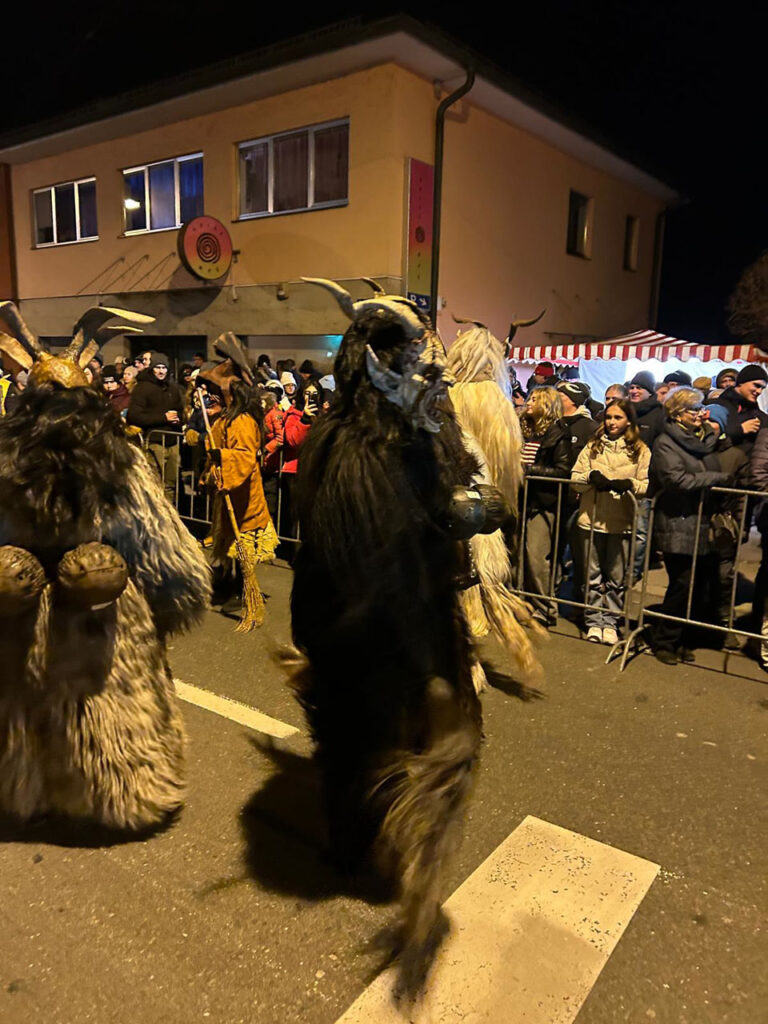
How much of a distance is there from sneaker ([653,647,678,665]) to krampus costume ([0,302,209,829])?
363 centimetres

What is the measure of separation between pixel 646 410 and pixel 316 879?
6288mm

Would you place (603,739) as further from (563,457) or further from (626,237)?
(626,237)

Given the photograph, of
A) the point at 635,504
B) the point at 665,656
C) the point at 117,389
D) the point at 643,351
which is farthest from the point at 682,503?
the point at 643,351

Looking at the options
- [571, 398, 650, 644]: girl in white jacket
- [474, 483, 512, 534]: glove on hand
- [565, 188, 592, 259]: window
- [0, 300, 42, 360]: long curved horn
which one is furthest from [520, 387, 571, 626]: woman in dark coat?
[565, 188, 592, 259]: window

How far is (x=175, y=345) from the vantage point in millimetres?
15953

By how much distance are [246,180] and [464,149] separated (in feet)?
14.2

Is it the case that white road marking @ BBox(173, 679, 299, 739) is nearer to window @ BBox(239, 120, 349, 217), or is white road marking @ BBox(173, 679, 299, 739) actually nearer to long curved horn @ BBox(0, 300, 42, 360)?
long curved horn @ BBox(0, 300, 42, 360)

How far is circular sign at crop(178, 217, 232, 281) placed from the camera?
13.7m

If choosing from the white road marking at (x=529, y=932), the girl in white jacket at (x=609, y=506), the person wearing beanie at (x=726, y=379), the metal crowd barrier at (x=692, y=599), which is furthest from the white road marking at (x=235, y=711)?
the person wearing beanie at (x=726, y=379)

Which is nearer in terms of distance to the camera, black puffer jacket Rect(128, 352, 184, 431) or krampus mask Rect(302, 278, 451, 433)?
krampus mask Rect(302, 278, 451, 433)

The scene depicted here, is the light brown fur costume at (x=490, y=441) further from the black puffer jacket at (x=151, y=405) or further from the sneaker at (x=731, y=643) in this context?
the black puffer jacket at (x=151, y=405)

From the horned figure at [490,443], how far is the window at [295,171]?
9.20m

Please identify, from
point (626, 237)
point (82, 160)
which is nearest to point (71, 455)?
point (82, 160)

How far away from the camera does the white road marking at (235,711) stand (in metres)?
4.17
